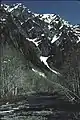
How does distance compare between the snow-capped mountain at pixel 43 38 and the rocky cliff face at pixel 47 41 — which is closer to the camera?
the rocky cliff face at pixel 47 41

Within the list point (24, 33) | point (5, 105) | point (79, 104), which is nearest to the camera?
point (5, 105)

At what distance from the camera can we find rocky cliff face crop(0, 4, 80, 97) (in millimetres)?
5973

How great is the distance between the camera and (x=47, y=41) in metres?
7.02

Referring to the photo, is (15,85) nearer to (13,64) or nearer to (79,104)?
(13,64)

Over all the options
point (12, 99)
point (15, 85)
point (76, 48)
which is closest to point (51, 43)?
point (76, 48)

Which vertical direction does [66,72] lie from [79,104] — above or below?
above

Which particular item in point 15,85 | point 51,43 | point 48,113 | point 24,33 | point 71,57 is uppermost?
point 24,33

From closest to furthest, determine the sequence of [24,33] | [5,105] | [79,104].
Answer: [5,105] < [79,104] < [24,33]

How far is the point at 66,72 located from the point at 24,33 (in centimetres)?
214

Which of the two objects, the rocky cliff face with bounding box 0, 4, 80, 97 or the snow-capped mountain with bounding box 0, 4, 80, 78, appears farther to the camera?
the snow-capped mountain with bounding box 0, 4, 80, 78

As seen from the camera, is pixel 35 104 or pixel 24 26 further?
pixel 24 26

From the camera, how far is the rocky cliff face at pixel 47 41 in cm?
597

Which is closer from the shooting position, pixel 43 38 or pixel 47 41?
pixel 43 38

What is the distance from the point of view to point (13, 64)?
7637mm
